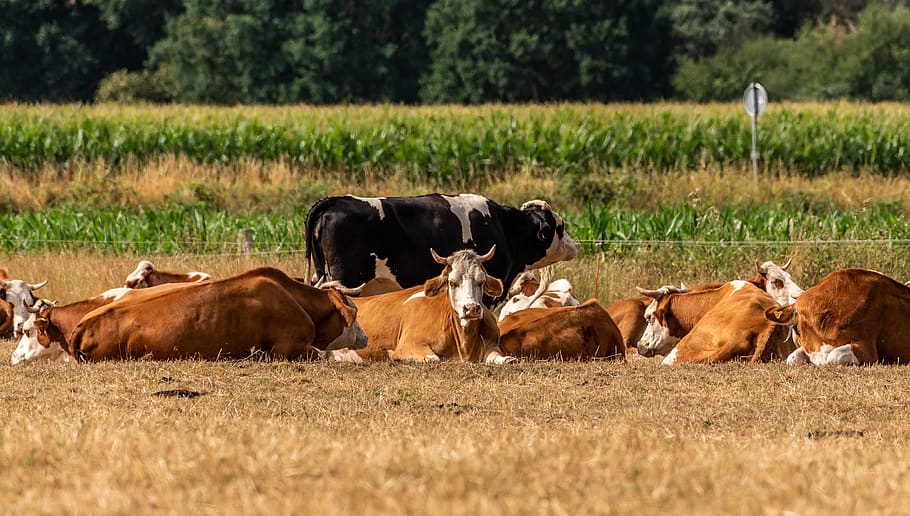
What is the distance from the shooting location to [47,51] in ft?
195

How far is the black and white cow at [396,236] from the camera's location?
14746 mm

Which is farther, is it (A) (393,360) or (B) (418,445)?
(A) (393,360)

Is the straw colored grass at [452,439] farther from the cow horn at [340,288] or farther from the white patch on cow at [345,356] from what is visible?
the cow horn at [340,288]

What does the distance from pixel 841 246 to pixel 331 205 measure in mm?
7363

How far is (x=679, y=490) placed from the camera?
6094mm

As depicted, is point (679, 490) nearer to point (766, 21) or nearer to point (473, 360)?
point (473, 360)

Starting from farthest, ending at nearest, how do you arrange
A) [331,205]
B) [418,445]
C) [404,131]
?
[404,131] → [331,205] → [418,445]

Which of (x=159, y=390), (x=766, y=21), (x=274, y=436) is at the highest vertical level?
(x=274, y=436)

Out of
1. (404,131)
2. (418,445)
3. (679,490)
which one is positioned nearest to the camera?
(679,490)

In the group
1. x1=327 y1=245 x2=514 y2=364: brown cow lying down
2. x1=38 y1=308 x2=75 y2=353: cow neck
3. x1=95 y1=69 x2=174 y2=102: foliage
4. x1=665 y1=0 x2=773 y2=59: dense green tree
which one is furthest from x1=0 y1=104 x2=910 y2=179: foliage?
x1=665 y1=0 x2=773 y2=59: dense green tree

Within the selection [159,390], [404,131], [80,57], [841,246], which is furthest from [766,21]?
[159,390]

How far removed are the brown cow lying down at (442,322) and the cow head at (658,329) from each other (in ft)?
7.17

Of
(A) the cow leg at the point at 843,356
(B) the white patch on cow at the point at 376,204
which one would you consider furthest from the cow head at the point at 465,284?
(A) the cow leg at the point at 843,356

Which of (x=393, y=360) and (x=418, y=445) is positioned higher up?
(x=418, y=445)
